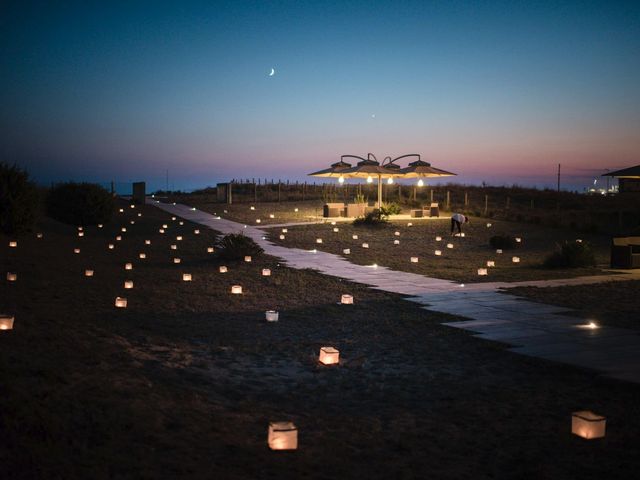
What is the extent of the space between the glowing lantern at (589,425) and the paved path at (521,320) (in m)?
1.54

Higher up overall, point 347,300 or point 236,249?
point 236,249

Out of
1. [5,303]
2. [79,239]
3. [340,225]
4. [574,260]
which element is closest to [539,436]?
[5,303]

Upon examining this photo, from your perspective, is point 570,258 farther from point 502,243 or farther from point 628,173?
point 628,173

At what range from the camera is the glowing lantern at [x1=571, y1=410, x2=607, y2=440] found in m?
4.19

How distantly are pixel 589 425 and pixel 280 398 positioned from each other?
2333 millimetres

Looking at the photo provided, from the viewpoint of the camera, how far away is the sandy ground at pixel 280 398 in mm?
3676

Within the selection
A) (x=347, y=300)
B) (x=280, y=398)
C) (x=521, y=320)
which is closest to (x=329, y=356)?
(x=280, y=398)

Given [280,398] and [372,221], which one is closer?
A: [280,398]

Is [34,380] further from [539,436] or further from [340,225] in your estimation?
[340,225]

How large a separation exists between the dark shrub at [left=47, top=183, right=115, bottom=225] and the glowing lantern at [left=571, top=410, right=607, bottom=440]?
2187cm

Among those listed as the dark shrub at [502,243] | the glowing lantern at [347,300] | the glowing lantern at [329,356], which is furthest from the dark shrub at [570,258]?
the glowing lantern at [329,356]

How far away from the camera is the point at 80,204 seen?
76.1ft

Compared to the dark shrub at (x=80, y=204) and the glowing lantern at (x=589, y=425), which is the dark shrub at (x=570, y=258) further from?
the dark shrub at (x=80, y=204)

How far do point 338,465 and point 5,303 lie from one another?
6.06 m
